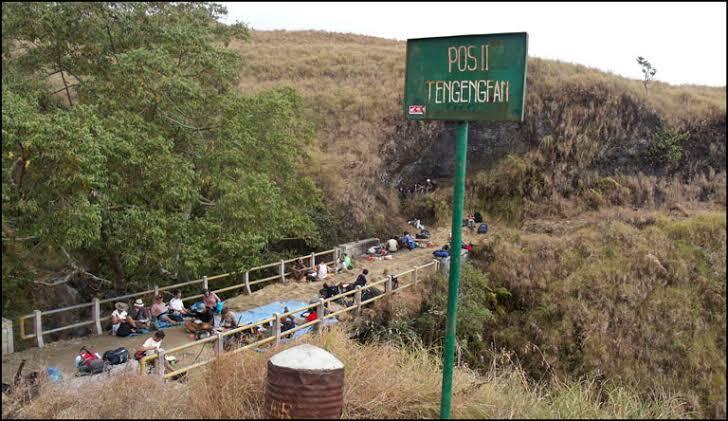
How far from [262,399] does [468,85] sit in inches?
139

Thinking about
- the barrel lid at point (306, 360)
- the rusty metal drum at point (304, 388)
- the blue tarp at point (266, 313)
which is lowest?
the blue tarp at point (266, 313)

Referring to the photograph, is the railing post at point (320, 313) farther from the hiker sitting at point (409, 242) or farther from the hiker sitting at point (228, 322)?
the hiker sitting at point (409, 242)

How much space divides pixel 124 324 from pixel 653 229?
49.4 ft

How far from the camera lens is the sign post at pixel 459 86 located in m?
4.62

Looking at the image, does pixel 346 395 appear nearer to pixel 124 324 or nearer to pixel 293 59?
pixel 124 324

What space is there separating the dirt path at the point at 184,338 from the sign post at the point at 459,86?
5.44 m

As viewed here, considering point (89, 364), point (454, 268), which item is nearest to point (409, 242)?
point (89, 364)

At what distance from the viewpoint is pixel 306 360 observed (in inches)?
188

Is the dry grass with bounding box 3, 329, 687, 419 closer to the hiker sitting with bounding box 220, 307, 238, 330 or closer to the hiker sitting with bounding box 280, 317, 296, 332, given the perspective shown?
the hiker sitting with bounding box 280, 317, 296, 332

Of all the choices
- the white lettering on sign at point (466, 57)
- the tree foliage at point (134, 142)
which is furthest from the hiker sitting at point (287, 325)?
the white lettering on sign at point (466, 57)

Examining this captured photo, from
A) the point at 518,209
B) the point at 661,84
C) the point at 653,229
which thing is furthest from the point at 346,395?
the point at 661,84

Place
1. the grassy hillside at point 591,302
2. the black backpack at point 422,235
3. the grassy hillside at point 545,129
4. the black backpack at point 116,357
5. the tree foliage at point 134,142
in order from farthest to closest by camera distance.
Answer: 1. the grassy hillside at point 545,129
2. the black backpack at point 422,235
3. the grassy hillside at point 591,302
4. the black backpack at point 116,357
5. the tree foliage at point 134,142

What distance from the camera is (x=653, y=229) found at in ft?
56.0

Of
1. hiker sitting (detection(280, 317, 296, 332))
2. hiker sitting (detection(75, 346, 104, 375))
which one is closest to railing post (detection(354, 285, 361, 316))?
hiker sitting (detection(280, 317, 296, 332))
